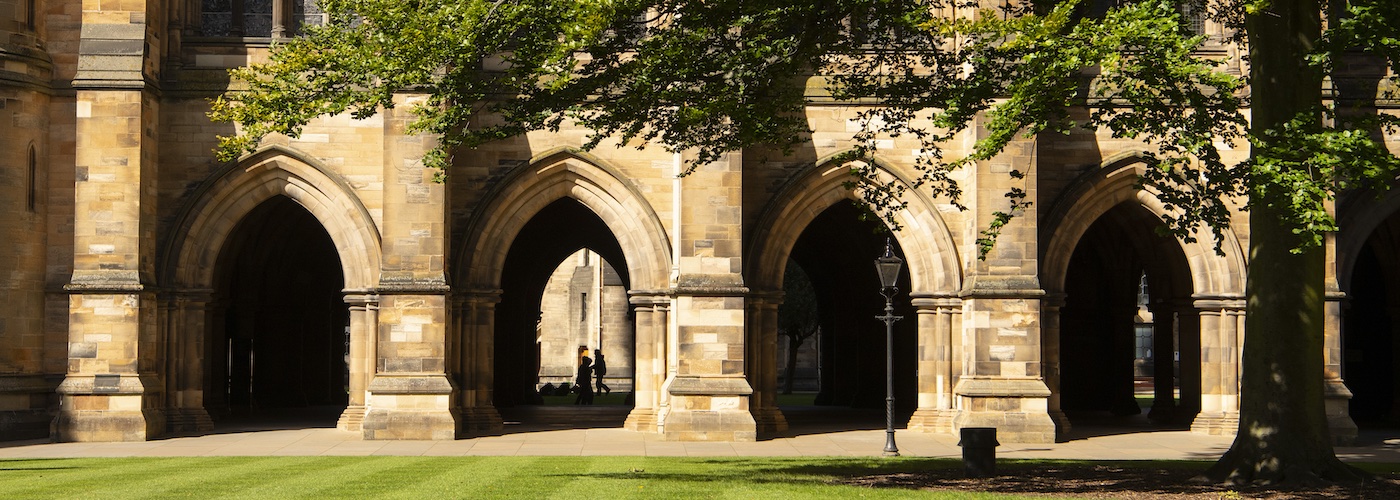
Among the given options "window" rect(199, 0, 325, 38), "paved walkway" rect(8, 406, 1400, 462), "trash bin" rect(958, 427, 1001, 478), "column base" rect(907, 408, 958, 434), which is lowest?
"paved walkway" rect(8, 406, 1400, 462)

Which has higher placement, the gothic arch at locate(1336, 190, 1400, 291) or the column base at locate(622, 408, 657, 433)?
the gothic arch at locate(1336, 190, 1400, 291)

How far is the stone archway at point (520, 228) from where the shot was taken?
22406mm

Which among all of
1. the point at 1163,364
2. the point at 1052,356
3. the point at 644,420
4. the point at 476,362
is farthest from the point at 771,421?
the point at 1163,364

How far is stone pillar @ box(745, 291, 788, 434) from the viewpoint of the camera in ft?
73.7

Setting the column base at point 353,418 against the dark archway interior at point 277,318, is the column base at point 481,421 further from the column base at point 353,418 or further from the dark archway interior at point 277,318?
the dark archway interior at point 277,318

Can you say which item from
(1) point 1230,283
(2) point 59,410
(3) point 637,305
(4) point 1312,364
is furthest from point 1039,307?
(2) point 59,410

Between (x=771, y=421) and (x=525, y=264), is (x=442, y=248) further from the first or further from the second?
(x=525, y=264)

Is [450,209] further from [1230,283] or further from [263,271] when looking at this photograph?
[1230,283]

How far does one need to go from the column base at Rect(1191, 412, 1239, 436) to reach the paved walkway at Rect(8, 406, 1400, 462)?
0.91 feet

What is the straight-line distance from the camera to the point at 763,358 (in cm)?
2270

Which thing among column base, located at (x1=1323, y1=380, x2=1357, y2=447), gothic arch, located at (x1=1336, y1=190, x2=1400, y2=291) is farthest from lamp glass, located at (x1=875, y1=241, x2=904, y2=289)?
gothic arch, located at (x1=1336, y1=190, x2=1400, y2=291)

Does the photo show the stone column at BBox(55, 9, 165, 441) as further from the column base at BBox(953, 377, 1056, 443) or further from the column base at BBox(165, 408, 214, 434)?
the column base at BBox(953, 377, 1056, 443)

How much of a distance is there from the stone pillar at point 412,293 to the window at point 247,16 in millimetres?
2953

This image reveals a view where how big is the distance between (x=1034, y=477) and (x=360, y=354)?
11.2 meters
